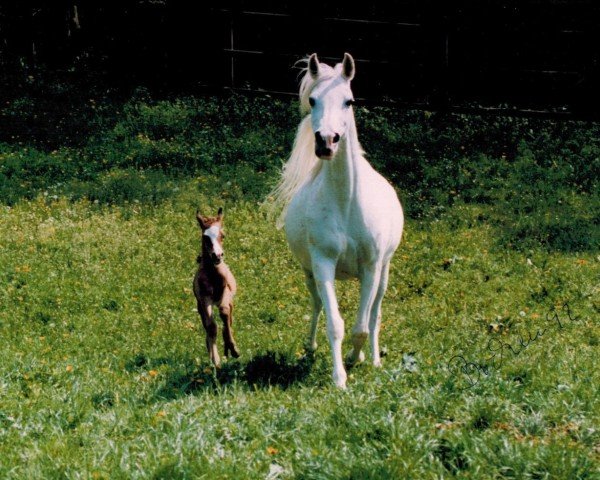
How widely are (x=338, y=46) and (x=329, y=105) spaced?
49.6 feet

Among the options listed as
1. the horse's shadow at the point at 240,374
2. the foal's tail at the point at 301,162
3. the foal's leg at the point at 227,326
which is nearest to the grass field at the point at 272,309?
the horse's shadow at the point at 240,374

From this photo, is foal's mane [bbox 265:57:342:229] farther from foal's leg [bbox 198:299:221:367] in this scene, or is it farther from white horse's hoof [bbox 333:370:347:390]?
white horse's hoof [bbox 333:370:347:390]

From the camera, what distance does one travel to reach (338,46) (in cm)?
2075

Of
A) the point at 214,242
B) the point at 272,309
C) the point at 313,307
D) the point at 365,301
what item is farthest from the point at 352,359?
the point at 272,309

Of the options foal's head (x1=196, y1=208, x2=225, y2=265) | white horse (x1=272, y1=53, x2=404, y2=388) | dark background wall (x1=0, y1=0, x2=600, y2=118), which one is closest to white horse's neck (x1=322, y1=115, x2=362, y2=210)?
white horse (x1=272, y1=53, x2=404, y2=388)

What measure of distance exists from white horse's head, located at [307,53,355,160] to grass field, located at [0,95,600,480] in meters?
1.83

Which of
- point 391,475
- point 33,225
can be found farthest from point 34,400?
point 33,225

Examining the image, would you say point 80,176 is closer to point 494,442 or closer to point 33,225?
point 33,225

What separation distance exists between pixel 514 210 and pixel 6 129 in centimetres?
1146

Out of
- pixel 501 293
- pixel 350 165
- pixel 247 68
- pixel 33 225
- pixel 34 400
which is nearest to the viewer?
pixel 34 400

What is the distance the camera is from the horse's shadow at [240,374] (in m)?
6.51

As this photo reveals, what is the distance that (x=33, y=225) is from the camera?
42.1ft

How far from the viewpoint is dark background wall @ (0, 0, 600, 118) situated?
1898cm

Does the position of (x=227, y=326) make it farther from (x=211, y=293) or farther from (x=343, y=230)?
(x=343, y=230)
